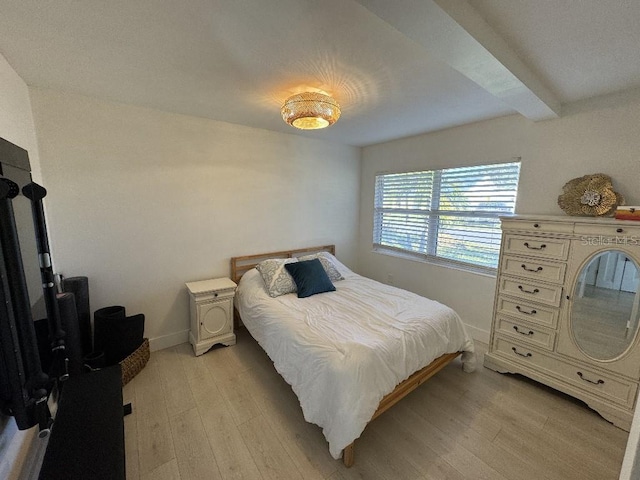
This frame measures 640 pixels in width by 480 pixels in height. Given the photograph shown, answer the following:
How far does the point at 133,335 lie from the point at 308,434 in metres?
1.64

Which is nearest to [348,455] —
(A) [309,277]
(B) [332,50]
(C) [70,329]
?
(A) [309,277]

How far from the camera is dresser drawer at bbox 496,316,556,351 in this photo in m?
2.05

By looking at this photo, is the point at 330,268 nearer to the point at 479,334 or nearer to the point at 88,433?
the point at 479,334

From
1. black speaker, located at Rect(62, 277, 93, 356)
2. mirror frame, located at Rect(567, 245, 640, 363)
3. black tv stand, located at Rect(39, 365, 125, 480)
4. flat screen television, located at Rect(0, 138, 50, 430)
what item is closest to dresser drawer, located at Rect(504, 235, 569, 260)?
mirror frame, located at Rect(567, 245, 640, 363)

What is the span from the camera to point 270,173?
3.13 metres

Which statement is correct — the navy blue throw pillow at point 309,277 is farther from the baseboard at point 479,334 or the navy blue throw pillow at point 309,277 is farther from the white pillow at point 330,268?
the baseboard at point 479,334

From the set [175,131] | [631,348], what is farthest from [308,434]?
[175,131]

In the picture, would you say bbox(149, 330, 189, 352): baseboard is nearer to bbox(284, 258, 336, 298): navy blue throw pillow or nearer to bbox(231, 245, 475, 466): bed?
bbox(231, 245, 475, 466): bed

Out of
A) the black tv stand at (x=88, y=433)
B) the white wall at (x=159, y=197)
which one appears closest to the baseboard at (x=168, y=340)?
the white wall at (x=159, y=197)

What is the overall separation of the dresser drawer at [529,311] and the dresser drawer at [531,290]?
6 cm

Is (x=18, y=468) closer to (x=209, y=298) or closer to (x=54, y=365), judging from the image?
(x=54, y=365)

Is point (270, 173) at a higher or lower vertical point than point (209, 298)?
higher

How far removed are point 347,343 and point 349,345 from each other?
29 mm

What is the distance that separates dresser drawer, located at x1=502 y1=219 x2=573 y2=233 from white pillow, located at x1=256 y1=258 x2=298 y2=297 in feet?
6.61
